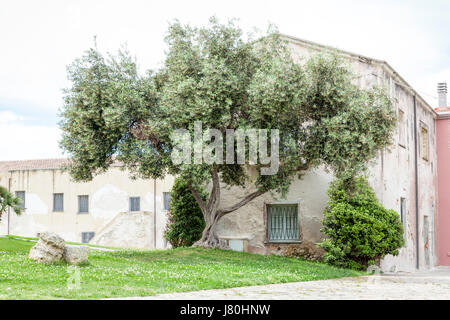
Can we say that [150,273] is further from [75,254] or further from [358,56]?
[358,56]

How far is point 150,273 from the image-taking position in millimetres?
13195

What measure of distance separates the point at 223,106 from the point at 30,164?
2975 cm

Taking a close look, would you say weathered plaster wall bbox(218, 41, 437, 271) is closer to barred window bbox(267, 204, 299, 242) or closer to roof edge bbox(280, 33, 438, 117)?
roof edge bbox(280, 33, 438, 117)

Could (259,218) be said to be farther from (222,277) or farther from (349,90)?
(222,277)

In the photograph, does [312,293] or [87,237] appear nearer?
[312,293]

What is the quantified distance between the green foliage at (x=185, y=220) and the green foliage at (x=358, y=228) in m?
5.74

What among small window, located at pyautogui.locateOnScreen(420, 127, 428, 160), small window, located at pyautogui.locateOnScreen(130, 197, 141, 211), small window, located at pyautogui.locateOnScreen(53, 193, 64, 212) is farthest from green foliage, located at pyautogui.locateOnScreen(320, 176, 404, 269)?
small window, located at pyautogui.locateOnScreen(53, 193, 64, 212)

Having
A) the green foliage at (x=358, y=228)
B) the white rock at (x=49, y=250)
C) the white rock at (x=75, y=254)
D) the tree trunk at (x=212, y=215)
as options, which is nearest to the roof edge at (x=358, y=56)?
the green foliage at (x=358, y=228)

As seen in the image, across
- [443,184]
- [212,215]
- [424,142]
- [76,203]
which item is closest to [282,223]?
[212,215]

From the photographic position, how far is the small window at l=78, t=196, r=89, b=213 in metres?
39.5

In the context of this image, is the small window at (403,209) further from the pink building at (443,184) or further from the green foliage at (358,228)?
the pink building at (443,184)

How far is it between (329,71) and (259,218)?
737cm

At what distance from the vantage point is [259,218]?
73.2 feet
